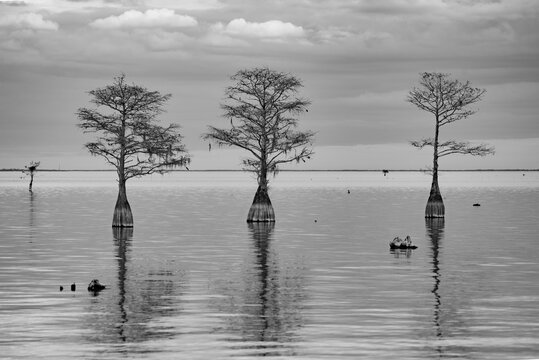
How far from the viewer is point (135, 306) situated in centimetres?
3522

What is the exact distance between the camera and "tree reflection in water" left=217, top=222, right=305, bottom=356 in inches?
1093

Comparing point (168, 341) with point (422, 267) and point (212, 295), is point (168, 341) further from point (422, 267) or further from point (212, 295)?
point (422, 267)

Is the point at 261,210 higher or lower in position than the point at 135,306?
higher

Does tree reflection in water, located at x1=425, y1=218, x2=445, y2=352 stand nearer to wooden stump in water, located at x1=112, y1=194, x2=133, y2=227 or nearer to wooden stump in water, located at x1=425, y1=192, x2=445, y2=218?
wooden stump in water, located at x1=425, y1=192, x2=445, y2=218

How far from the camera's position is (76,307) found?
35062mm

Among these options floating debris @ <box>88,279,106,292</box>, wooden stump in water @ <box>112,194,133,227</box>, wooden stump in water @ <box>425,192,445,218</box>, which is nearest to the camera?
floating debris @ <box>88,279,106,292</box>

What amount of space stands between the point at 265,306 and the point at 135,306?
439cm

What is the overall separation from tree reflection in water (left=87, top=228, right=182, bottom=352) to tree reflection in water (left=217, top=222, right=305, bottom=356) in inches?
80.6

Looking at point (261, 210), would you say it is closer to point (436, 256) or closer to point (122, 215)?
point (122, 215)

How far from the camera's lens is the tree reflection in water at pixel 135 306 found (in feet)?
95.9

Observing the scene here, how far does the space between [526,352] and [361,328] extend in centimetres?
542

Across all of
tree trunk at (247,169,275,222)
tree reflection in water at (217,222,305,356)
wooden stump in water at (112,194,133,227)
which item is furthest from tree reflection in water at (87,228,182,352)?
tree trunk at (247,169,275,222)

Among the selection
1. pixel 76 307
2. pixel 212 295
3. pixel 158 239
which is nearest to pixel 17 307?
pixel 76 307

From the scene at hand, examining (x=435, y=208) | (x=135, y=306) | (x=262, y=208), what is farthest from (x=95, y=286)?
(x=435, y=208)
